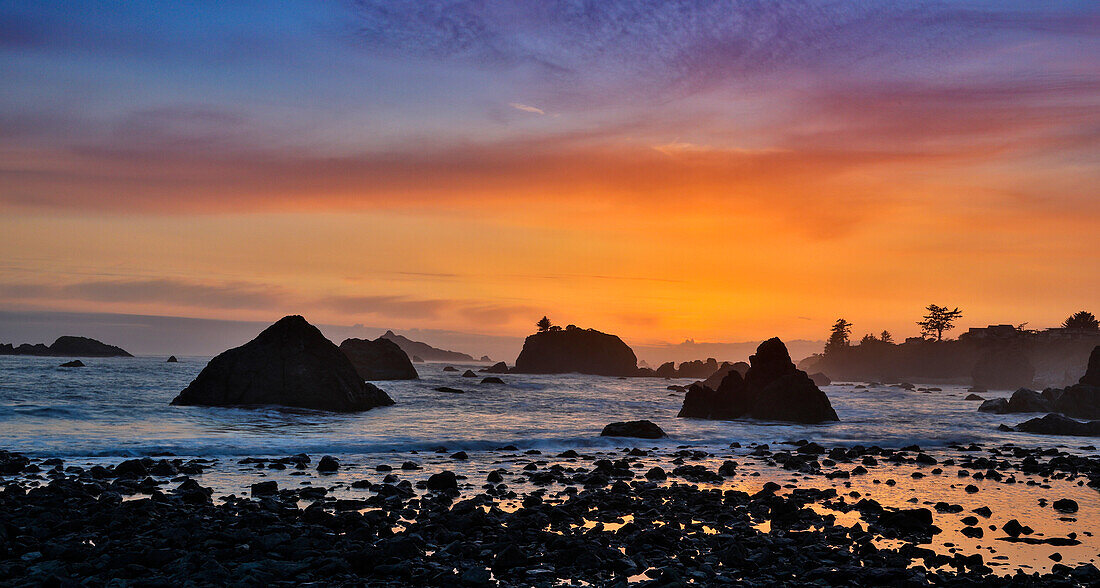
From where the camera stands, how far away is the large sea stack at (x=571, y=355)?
593ft

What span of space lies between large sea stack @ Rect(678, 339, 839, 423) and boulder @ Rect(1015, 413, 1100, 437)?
12.1m

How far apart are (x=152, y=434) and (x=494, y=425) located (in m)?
18.3

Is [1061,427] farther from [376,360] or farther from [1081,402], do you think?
[376,360]

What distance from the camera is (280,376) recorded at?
47.9 meters

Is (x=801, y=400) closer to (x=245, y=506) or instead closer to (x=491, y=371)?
(x=245, y=506)

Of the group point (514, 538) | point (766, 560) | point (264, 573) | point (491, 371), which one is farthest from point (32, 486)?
point (491, 371)

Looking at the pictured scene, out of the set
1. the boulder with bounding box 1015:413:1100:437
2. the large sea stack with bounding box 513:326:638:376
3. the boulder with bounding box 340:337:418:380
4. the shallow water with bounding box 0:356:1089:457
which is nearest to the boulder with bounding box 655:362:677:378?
the large sea stack with bounding box 513:326:638:376

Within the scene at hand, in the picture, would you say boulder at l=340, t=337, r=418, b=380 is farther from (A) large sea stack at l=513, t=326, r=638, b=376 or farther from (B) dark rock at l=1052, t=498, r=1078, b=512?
(B) dark rock at l=1052, t=498, r=1078, b=512

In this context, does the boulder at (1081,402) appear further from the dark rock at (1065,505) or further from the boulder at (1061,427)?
the dark rock at (1065,505)

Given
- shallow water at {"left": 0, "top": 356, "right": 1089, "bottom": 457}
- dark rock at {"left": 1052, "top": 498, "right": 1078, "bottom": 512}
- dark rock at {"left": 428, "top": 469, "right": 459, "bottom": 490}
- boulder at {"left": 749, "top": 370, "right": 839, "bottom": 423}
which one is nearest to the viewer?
dark rock at {"left": 1052, "top": 498, "right": 1078, "bottom": 512}

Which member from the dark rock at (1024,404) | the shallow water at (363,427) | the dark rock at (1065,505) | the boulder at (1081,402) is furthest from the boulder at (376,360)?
the dark rock at (1065,505)

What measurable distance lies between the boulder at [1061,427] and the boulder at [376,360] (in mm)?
71664

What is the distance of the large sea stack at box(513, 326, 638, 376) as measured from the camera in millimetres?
180750

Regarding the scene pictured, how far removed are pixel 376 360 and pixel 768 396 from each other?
60.4m
